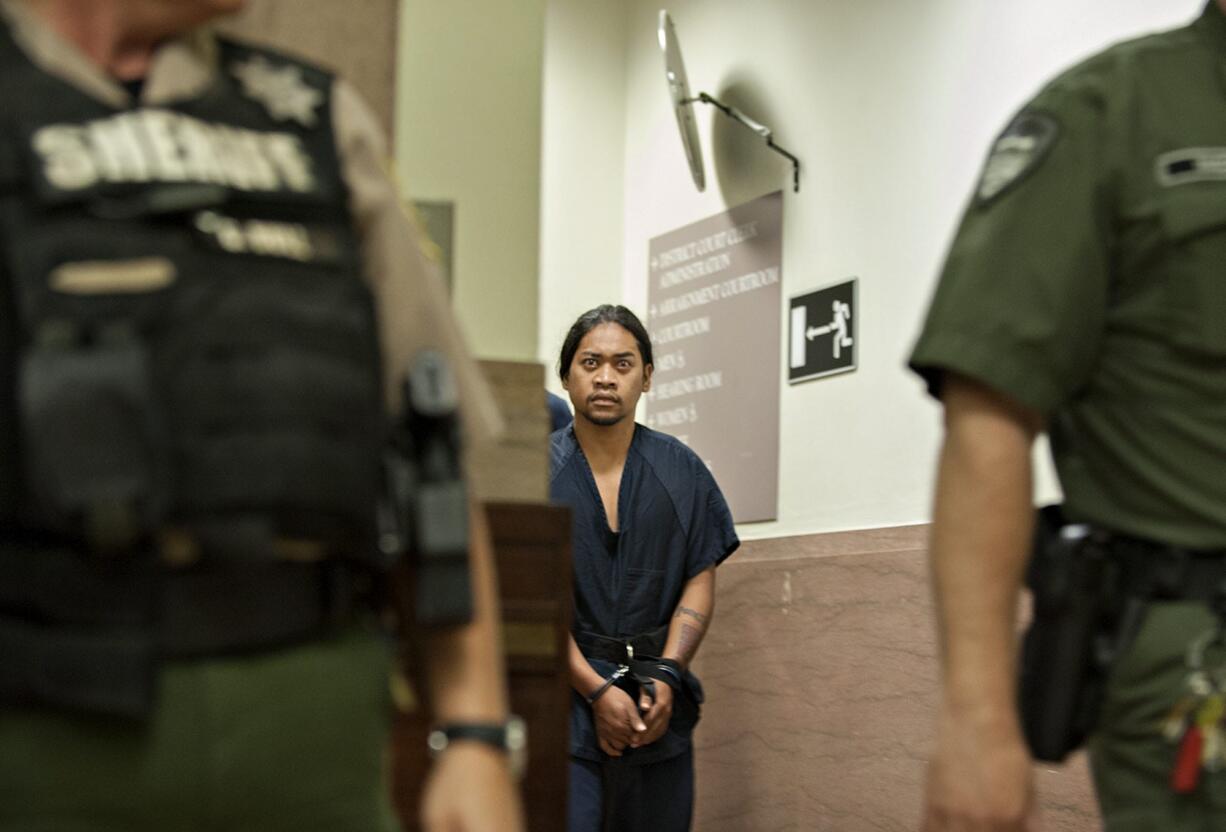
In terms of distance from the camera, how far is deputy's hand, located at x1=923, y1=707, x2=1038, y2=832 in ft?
4.65

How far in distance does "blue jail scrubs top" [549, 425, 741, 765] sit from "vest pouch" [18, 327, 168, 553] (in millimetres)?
2996

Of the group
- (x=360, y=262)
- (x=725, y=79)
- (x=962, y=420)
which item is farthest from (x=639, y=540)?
(x=360, y=262)

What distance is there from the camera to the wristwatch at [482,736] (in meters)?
1.27

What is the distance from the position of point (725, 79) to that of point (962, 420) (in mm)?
4554

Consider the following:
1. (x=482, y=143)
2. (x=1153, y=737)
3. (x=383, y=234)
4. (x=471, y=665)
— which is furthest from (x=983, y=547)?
(x=482, y=143)

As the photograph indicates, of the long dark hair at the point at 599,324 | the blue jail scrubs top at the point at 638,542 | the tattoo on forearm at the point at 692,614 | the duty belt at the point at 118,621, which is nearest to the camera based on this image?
the duty belt at the point at 118,621

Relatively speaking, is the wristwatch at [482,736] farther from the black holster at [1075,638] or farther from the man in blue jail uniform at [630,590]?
the man in blue jail uniform at [630,590]

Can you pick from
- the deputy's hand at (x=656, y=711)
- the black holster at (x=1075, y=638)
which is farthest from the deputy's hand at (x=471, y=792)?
the deputy's hand at (x=656, y=711)

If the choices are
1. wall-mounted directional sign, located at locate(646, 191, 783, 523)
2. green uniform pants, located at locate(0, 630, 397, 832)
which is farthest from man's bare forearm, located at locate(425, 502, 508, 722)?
wall-mounted directional sign, located at locate(646, 191, 783, 523)

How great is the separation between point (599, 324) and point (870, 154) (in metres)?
1.17

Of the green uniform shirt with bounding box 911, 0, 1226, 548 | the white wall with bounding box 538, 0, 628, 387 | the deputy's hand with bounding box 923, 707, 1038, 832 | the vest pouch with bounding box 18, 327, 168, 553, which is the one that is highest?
the white wall with bounding box 538, 0, 628, 387

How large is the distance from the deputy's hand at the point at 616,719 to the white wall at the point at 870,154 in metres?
1.17

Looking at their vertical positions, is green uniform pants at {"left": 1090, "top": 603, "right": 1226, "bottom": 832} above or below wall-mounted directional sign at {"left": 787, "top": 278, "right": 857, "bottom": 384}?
below

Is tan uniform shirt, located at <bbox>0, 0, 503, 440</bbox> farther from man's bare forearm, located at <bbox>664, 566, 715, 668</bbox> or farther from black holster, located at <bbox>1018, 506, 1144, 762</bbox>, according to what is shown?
man's bare forearm, located at <bbox>664, 566, 715, 668</bbox>
